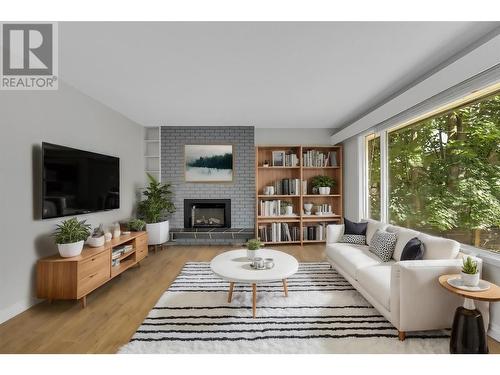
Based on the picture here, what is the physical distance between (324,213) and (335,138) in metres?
1.47

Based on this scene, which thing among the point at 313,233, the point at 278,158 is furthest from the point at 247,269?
the point at 278,158

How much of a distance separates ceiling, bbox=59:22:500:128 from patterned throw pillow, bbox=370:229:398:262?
5.69ft

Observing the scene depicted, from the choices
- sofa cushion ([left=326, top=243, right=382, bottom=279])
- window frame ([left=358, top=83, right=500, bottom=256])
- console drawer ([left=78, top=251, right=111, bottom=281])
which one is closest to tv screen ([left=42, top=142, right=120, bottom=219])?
console drawer ([left=78, top=251, right=111, bottom=281])

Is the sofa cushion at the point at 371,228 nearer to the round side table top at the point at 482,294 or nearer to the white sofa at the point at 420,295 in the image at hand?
the white sofa at the point at 420,295

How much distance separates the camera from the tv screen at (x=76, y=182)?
2.49 m

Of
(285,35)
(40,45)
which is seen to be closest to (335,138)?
(285,35)

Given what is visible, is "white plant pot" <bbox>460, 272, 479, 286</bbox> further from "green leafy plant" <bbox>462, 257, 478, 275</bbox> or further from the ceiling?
the ceiling

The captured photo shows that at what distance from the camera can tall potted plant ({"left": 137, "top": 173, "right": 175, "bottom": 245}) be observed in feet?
14.3

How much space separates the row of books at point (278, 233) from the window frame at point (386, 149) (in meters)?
1.26

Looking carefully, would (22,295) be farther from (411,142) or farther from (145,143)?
(411,142)

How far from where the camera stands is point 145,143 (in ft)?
16.2

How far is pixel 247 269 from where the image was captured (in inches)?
94.3

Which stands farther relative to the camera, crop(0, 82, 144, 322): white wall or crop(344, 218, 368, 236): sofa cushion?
crop(344, 218, 368, 236): sofa cushion

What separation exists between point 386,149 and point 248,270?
107 inches
